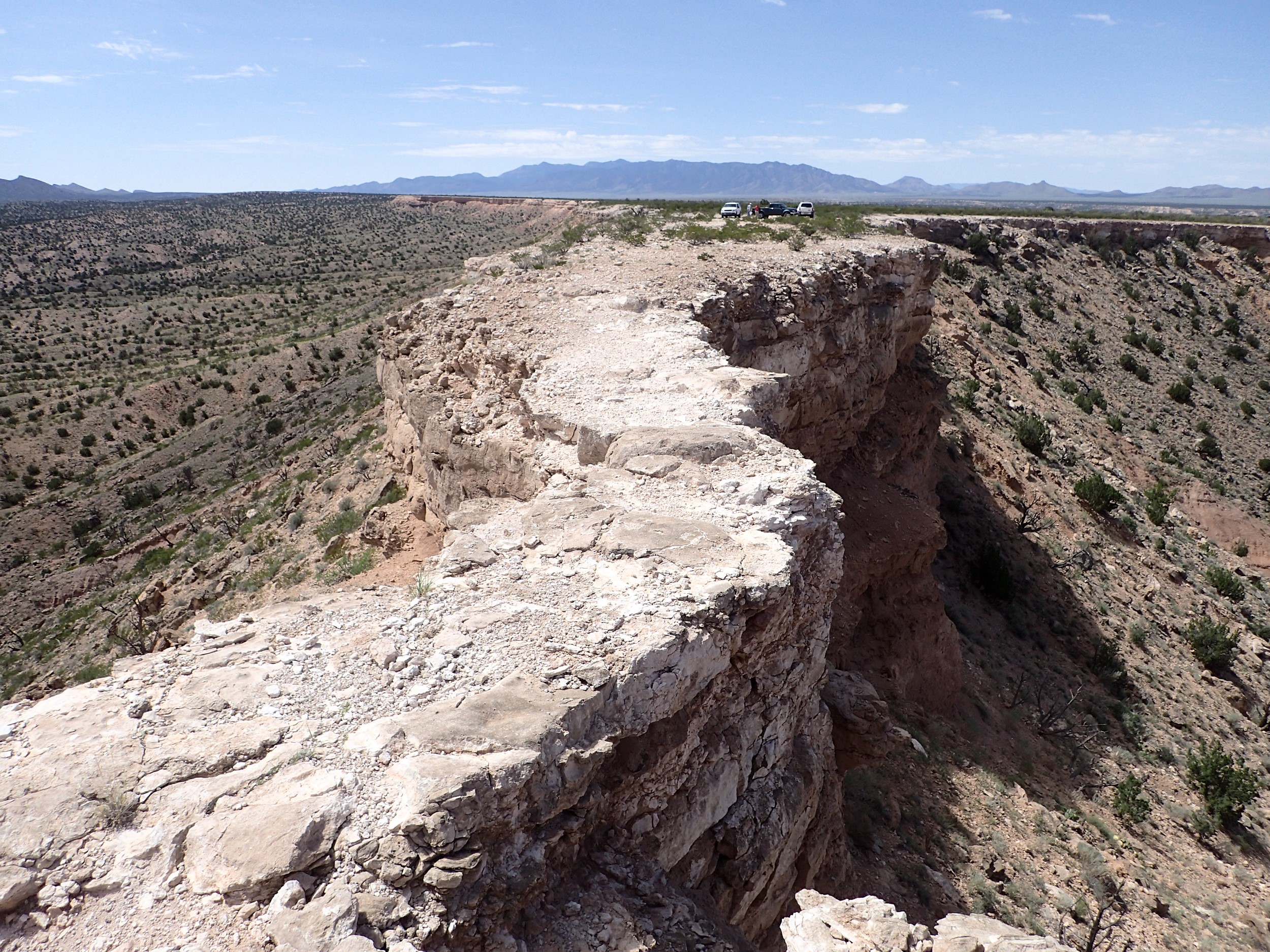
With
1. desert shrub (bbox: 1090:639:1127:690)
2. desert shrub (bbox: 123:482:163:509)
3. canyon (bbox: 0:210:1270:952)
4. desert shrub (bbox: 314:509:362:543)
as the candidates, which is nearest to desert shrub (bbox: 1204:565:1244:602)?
desert shrub (bbox: 1090:639:1127:690)

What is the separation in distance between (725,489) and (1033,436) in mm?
23043

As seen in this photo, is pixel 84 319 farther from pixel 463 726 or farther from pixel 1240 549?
pixel 1240 549

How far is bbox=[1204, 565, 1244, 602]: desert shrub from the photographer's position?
2391 centimetres

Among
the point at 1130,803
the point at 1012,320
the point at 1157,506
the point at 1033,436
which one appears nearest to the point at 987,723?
the point at 1130,803

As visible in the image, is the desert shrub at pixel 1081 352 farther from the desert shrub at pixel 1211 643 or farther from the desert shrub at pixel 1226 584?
the desert shrub at pixel 1211 643

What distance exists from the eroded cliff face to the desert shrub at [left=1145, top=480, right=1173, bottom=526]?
1245 centimetres

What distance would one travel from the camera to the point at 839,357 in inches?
625

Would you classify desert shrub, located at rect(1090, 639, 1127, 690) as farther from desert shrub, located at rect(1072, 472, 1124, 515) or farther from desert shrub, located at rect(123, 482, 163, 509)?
desert shrub, located at rect(123, 482, 163, 509)

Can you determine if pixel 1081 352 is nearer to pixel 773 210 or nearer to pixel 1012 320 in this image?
pixel 1012 320

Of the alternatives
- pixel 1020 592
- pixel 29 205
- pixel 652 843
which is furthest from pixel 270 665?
pixel 29 205

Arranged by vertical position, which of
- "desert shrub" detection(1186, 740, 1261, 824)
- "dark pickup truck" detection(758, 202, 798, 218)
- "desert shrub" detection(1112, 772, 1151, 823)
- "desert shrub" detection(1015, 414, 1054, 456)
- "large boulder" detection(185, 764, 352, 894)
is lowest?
"desert shrub" detection(1186, 740, 1261, 824)

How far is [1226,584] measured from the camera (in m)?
24.0

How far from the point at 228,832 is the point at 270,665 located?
1344 mm

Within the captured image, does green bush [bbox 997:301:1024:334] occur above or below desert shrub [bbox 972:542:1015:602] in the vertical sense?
above
